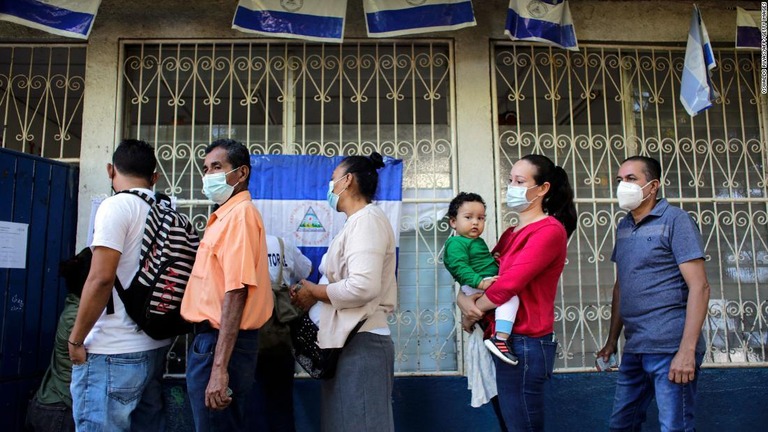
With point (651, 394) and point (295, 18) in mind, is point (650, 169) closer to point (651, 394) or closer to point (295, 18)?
point (651, 394)

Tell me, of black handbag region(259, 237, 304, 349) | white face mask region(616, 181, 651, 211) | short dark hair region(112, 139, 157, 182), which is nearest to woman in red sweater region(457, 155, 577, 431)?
white face mask region(616, 181, 651, 211)

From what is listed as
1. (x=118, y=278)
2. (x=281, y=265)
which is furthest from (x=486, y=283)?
(x=118, y=278)

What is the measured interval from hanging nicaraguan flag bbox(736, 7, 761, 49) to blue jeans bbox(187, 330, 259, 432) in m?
4.09

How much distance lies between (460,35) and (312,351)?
9.45ft

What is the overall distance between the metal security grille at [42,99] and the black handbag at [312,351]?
261 centimetres

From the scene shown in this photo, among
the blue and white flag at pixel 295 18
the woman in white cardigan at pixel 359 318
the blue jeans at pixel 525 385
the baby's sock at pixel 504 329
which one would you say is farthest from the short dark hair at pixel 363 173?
the blue and white flag at pixel 295 18

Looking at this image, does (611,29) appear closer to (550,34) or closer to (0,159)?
(550,34)

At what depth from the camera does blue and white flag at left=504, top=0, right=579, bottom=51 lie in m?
4.36

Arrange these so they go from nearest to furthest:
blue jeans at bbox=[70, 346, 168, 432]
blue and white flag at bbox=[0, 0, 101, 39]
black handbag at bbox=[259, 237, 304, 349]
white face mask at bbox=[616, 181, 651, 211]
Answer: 1. blue jeans at bbox=[70, 346, 168, 432]
2. white face mask at bbox=[616, 181, 651, 211]
3. black handbag at bbox=[259, 237, 304, 349]
4. blue and white flag at bbox=[0, 0, 101, 39]

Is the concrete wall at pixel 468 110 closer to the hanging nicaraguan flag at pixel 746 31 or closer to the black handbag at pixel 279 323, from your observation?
the hanging nicaraguan flag at pixel 746 31

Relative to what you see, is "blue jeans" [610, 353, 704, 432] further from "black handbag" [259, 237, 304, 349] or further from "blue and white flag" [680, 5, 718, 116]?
"blue and white flag" [680, 5, 718, 116]

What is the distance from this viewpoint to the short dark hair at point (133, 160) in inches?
112

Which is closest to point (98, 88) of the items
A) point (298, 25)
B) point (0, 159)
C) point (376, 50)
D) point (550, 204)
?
point (0, 159)

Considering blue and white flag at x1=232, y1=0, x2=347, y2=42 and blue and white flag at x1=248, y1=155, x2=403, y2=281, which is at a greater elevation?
blue and white flag at x1=232, y1=0, x2=347, y2=42
